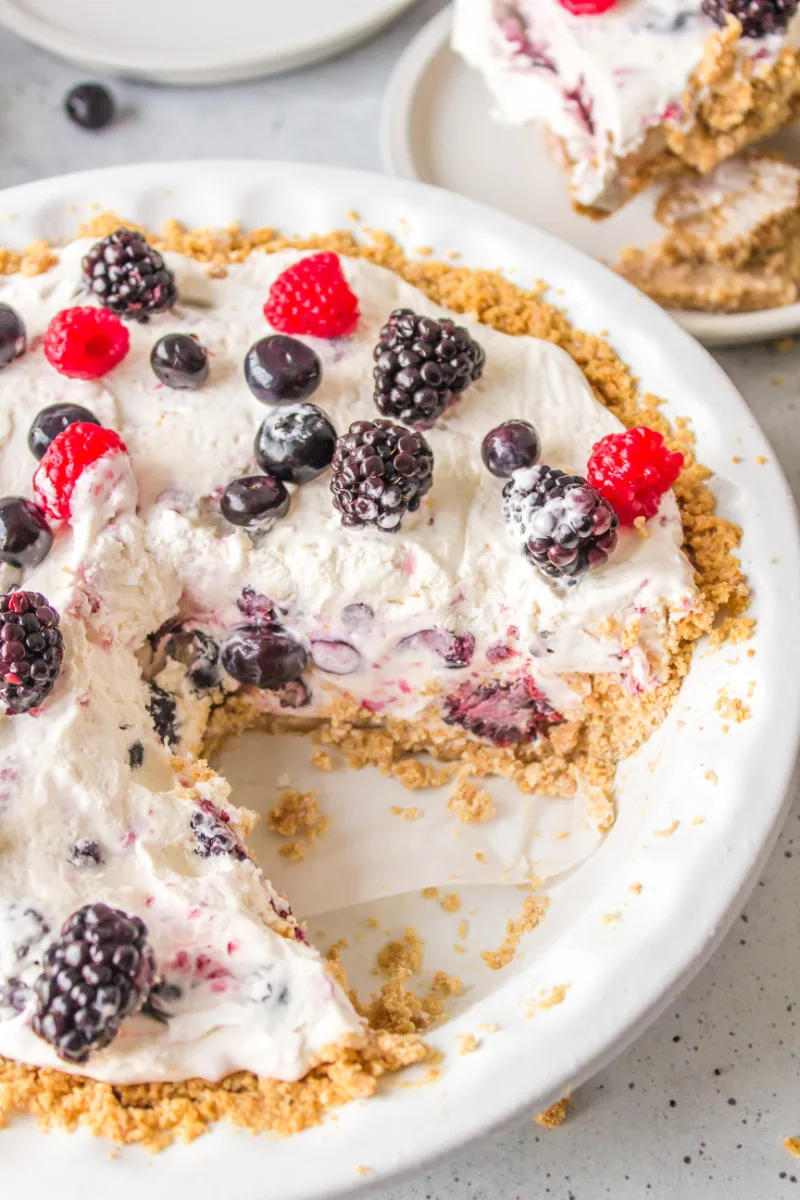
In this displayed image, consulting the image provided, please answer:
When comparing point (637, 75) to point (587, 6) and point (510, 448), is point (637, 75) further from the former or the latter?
point (510, 448)

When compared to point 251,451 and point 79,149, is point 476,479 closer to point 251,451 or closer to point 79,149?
point 251,451

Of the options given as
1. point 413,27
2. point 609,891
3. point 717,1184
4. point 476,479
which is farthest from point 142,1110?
point 413,27

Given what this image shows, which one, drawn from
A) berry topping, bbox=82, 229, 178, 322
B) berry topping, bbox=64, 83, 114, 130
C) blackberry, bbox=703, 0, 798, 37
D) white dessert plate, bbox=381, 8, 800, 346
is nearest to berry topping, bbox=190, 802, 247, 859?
berry topping, bbox=82, 229, 178, 322

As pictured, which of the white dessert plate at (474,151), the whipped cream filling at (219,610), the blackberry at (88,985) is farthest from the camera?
the white dessert plate at (474,151)

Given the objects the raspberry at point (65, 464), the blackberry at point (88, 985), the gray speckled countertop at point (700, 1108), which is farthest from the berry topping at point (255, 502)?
the gray speckled countertop at point (700, 1108)

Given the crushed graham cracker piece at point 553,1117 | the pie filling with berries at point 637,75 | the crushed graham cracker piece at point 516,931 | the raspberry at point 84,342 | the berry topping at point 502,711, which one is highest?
the pie filling with berries at point 637,75

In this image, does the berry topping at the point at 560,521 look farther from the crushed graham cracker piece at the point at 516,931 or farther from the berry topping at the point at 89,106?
the berry topping at the point at 89,106

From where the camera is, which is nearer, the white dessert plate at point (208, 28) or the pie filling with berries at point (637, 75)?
the pie filling with berries at point (637, 75)

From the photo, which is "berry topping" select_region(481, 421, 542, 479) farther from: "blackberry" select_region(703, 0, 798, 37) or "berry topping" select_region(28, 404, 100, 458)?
"blackberry" select_region(703, 0, 798, 37)
